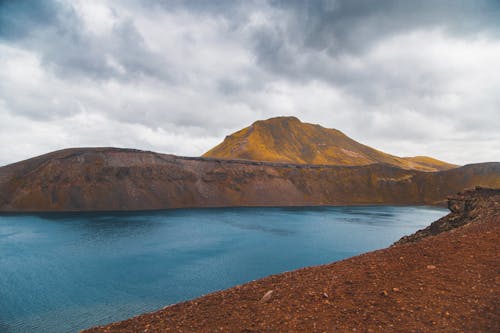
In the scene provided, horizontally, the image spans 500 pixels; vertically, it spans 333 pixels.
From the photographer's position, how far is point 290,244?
4006 centimetres

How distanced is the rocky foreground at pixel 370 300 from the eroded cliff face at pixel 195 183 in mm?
75767

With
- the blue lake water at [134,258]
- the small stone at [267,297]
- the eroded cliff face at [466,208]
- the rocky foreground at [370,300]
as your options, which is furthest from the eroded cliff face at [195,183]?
the small stone at [267,297]

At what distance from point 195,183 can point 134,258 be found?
61443 mm

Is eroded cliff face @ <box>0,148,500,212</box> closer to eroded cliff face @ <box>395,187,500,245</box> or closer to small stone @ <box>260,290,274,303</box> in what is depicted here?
eroded cliff face @ <box>395,187,500,245</box>

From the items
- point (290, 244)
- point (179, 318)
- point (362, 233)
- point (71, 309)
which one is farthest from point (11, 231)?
point (362, 233)

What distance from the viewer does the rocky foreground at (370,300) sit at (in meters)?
6.10

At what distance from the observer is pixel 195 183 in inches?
3666

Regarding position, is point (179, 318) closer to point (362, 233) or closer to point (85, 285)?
point (85, 285)

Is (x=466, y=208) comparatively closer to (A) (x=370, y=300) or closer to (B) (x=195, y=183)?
(A) (x=370, y=300)

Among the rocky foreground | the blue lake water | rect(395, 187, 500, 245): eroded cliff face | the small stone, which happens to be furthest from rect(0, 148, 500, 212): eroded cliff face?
the small stone

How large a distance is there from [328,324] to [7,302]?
22.8 metres

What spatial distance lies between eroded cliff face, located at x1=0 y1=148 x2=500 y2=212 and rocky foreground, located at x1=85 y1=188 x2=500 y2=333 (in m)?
75.8

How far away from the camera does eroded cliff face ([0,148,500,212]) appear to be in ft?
246

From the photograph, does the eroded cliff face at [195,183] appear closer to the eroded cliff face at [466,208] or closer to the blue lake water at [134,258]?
the blue lake water at [134,258]
